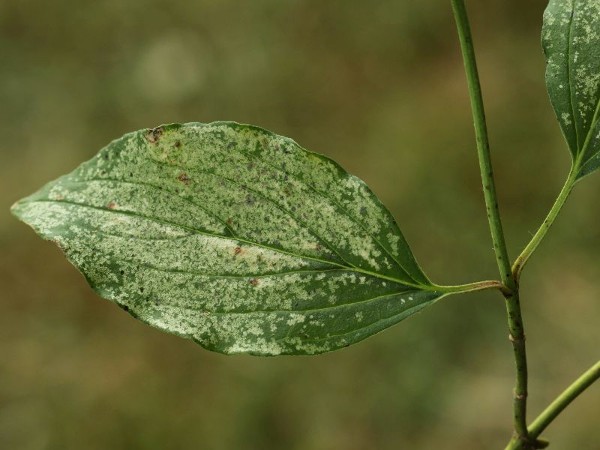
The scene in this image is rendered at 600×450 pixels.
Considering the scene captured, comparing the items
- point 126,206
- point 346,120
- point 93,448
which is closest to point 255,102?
point 346,120

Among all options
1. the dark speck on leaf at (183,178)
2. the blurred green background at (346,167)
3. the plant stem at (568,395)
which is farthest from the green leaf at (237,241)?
the blurred green background at (346,167)

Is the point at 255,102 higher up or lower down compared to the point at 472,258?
higher up

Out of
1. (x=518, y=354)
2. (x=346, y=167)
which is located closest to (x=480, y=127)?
(x=518, y=354)

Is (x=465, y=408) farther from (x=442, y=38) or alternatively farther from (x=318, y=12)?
(x=318, y=12)

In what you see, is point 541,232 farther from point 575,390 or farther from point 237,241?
point 237,241

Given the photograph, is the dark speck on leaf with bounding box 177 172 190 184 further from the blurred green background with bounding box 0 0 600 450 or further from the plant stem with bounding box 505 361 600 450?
the blurred green background with bounding box 0 0 600 450
